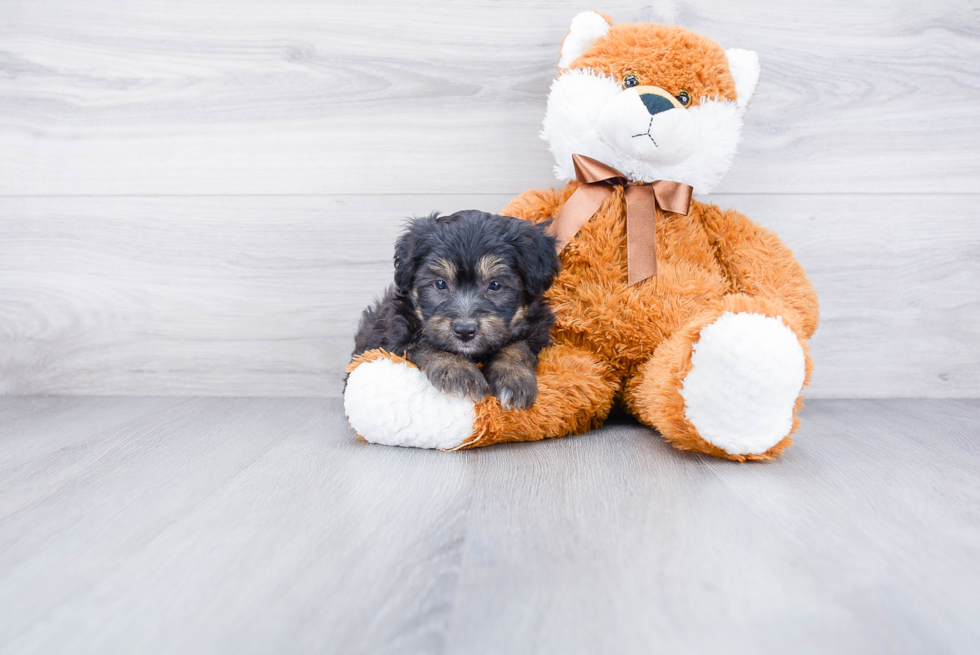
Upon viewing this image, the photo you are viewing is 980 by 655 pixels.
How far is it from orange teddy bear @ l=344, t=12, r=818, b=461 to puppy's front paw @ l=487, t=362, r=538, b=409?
0.03 meters

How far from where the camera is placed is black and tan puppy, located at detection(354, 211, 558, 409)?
144cm

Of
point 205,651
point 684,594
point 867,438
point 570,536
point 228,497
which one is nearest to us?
point 205,651

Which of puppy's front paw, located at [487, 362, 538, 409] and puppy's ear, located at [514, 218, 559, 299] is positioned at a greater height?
puppy's ear, located at [514, 218, 559, 299]

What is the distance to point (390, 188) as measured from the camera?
207 cm

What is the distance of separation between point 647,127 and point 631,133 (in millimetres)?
40

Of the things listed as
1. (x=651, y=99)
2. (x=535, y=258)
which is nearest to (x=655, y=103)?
(x=651, y=99)

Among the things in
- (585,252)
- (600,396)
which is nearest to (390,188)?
(585,252)

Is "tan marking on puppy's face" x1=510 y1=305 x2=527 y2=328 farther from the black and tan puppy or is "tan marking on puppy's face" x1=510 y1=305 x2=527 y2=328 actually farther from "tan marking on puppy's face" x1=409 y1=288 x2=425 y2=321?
"tan marking on puppy's face" x1=409 y1=288 x2=425 y2=321

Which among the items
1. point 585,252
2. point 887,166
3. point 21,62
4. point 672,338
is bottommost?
point 672,338

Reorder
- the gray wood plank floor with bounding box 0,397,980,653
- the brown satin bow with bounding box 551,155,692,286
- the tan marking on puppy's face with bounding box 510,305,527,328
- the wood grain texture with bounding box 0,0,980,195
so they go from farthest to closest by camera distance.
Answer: the wood grain texture with bounding box 0,0,980,195 < the brown satin bow with bounding box 551,155,692,286 < the tan marking on puppy's face with bounding box 510,305,527,328 < the gray wood plank floor with bounding box 0,397,980,653

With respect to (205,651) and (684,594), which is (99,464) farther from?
(684,594)

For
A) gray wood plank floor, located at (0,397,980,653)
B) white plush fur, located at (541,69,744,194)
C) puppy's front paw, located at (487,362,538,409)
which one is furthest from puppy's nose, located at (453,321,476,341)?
white plush fur, located at (541,69,744,194)

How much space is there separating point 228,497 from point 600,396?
2.88 ft

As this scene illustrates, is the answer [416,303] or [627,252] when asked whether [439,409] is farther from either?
[627,252]
